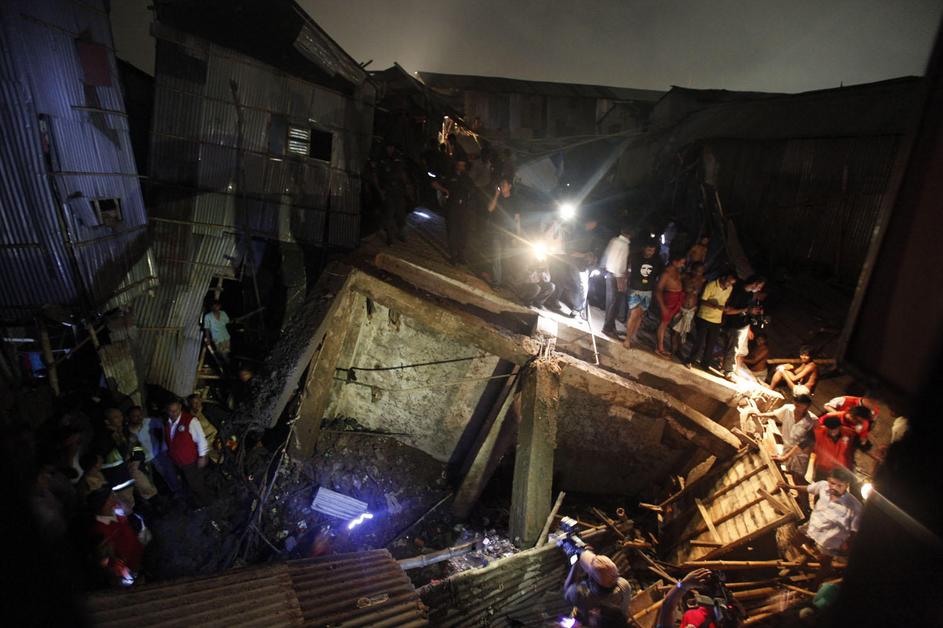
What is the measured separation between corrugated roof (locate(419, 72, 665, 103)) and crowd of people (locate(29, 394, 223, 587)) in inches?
782

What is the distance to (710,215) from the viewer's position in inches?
503

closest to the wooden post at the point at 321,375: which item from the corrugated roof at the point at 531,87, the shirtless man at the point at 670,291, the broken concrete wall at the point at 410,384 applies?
the broken concrete wall at the point at 410,384

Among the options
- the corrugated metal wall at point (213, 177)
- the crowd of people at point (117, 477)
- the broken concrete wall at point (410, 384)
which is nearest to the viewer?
the crowd of people at point (117, 477)

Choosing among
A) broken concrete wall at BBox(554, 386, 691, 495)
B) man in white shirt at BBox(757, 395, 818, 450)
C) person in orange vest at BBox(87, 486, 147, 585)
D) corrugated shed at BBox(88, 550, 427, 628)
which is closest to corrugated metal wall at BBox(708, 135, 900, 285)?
man in white shirt at BBox(757, 395, 818, 450)

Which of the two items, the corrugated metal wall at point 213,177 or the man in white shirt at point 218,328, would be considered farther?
the man in white shirt at point 218,328

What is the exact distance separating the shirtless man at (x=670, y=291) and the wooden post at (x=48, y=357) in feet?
32.0

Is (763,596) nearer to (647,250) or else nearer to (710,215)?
(647,250)

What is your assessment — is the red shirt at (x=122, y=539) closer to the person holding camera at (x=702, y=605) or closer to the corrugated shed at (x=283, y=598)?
the corrugated shed at (x=283, y=598)

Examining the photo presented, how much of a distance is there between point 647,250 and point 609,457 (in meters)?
4.52

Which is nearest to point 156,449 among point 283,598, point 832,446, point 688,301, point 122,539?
point 122,539

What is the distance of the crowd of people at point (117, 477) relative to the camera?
4.41 meters

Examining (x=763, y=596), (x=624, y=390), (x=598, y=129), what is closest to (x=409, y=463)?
(x=624, y=390)

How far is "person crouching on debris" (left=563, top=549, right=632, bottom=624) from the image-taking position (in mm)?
4062

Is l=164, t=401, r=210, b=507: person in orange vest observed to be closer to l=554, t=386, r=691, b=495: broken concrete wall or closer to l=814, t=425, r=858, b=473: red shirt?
l=554, t=386, r=691, b=495: broken concrete wall
